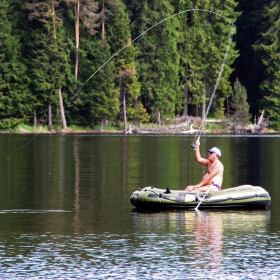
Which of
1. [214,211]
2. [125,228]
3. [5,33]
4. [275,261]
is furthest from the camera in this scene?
[5,33]

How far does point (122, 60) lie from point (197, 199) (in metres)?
68.7

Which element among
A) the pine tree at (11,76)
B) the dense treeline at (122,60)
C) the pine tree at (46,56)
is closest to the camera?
the pine tree at (11,76)

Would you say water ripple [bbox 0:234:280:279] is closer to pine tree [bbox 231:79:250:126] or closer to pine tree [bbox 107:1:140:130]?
pine tree [bbox 107:1:140:130]

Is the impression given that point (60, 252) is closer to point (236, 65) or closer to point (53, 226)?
point (53, 226)

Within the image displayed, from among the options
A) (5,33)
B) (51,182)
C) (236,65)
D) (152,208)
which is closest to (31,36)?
(5,33)

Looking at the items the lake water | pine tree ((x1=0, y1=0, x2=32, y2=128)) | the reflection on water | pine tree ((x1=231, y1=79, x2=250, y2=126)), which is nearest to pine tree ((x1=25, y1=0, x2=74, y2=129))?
pine tree ((x1=0, y1=0, x2=32, y2=128))

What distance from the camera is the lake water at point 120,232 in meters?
18.0

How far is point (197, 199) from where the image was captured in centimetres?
2517

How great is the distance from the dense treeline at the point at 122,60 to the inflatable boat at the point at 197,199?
60483 millimetres

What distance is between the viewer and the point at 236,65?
109625 mm

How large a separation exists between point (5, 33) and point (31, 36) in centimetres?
336

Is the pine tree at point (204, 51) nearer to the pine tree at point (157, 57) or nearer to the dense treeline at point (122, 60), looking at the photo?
the dense treeline at point (122, 60)

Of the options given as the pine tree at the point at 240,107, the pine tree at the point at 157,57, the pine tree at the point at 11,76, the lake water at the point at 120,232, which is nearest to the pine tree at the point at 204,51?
the pine tree at the point at 157,57

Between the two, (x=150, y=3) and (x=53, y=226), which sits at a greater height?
(x=150, y=3)
